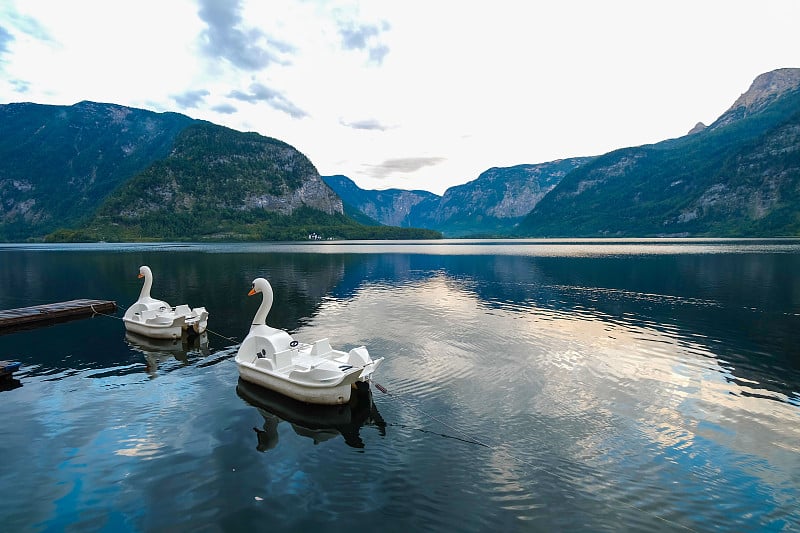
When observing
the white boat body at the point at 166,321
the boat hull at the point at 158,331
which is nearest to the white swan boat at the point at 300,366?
the white boat body at the point at 166,321

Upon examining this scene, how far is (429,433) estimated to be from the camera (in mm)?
15297

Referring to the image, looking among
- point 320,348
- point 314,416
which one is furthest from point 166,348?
point 314,416

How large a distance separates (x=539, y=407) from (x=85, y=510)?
17.2 metres

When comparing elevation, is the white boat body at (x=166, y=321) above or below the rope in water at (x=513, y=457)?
above

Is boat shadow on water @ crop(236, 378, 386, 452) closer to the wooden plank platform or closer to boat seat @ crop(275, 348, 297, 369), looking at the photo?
boat seat @ crop(275, 348, 297, 369)

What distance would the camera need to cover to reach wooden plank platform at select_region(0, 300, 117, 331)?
112 ft

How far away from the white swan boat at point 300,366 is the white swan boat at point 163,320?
1104 centimetres

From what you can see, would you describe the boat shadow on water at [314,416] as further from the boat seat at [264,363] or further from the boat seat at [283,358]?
the boat seat at [283,358]

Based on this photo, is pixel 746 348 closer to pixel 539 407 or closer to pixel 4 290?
pixel 539 407

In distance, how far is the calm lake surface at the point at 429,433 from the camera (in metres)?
10.8

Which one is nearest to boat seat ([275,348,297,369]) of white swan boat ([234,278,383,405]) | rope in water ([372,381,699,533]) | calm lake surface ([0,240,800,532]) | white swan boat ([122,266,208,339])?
white swan boat ([234,278,383,405])

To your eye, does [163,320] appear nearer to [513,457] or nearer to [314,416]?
[314,416]

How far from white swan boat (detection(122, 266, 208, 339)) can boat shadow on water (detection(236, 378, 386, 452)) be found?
39.6 ft

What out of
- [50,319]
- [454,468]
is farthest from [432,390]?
[50,319]
